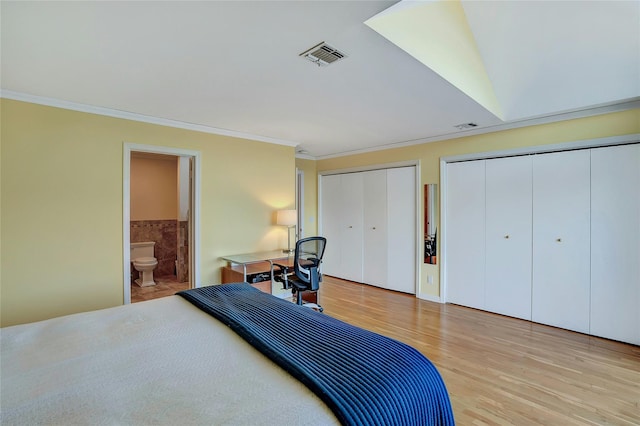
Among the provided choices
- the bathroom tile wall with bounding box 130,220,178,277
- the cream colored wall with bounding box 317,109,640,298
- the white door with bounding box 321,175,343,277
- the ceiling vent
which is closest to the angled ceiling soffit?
the ceiling vent

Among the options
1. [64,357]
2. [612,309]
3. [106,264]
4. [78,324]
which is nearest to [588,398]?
[612,309]

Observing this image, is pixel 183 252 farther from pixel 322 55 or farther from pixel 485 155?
pixel 485 155

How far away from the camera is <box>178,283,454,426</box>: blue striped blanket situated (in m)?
1.03

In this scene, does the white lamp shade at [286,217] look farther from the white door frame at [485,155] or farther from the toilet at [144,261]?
the toilet at [144,261]

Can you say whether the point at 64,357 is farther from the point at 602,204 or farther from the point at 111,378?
the point at 602,204

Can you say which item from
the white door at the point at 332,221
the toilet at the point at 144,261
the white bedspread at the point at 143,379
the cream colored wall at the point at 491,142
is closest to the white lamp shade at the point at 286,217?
the white door at the point at 332,221

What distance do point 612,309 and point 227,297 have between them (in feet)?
12.7

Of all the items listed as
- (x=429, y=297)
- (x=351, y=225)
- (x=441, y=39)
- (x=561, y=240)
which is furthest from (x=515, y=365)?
(x=351, y=225)

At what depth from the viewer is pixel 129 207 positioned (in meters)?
3.35

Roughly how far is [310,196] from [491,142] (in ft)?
11.3

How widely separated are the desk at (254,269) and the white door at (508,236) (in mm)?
2418

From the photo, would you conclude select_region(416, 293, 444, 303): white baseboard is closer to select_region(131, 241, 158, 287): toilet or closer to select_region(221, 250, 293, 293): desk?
select_region(221, 250, 293, 293): desk

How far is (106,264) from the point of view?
3.18m

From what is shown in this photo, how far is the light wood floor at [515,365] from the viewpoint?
2.02 metres
